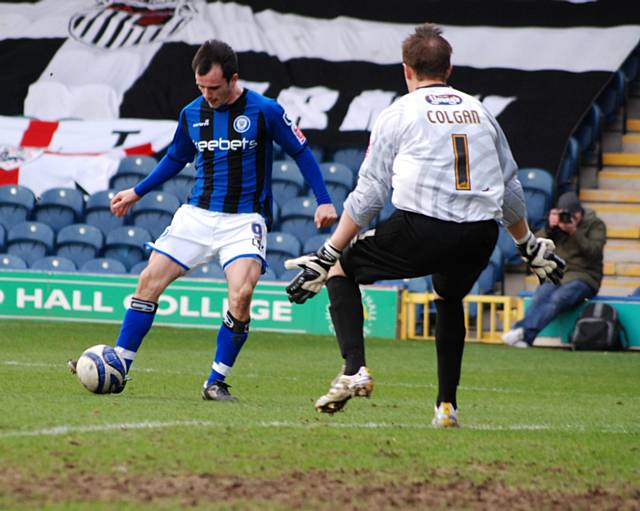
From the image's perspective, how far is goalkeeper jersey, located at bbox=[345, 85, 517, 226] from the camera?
6.07m

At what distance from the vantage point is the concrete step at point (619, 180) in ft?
63.3

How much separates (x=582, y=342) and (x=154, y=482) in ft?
34.9

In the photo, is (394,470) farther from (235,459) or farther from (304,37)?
(304,37)

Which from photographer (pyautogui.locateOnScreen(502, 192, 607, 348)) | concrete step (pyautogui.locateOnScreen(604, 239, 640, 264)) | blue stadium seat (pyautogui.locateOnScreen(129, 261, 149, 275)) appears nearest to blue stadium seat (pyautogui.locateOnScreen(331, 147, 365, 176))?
blue stadium seat (pyautogui.locateOnScreen(129, 261, 149, 275))

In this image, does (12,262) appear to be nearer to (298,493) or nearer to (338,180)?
(338,180)

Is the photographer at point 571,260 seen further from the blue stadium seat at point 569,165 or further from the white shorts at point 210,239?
the white shorts at point 210,239

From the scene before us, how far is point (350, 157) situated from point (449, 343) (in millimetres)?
13032

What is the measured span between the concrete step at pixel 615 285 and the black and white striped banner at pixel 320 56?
6.10 ft

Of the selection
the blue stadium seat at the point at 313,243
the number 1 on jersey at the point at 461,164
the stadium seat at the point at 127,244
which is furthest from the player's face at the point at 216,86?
the stadium seat at the point at 127,244

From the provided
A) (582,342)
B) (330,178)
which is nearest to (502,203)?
(582,342)

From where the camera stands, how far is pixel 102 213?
19031 mm

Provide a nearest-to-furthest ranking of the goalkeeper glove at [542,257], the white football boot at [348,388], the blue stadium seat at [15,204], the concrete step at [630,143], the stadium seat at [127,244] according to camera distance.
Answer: the white football boot at [348,388] → the goalkeeper glove at [542,257] → the stadium seat at [127,244] → the blue stadium seat at [15,204] → the concrete step at [630,143]

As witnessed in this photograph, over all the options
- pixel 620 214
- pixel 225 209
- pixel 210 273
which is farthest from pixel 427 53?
pixel 620 214

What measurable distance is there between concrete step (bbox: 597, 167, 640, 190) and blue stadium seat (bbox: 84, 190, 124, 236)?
691 cm
